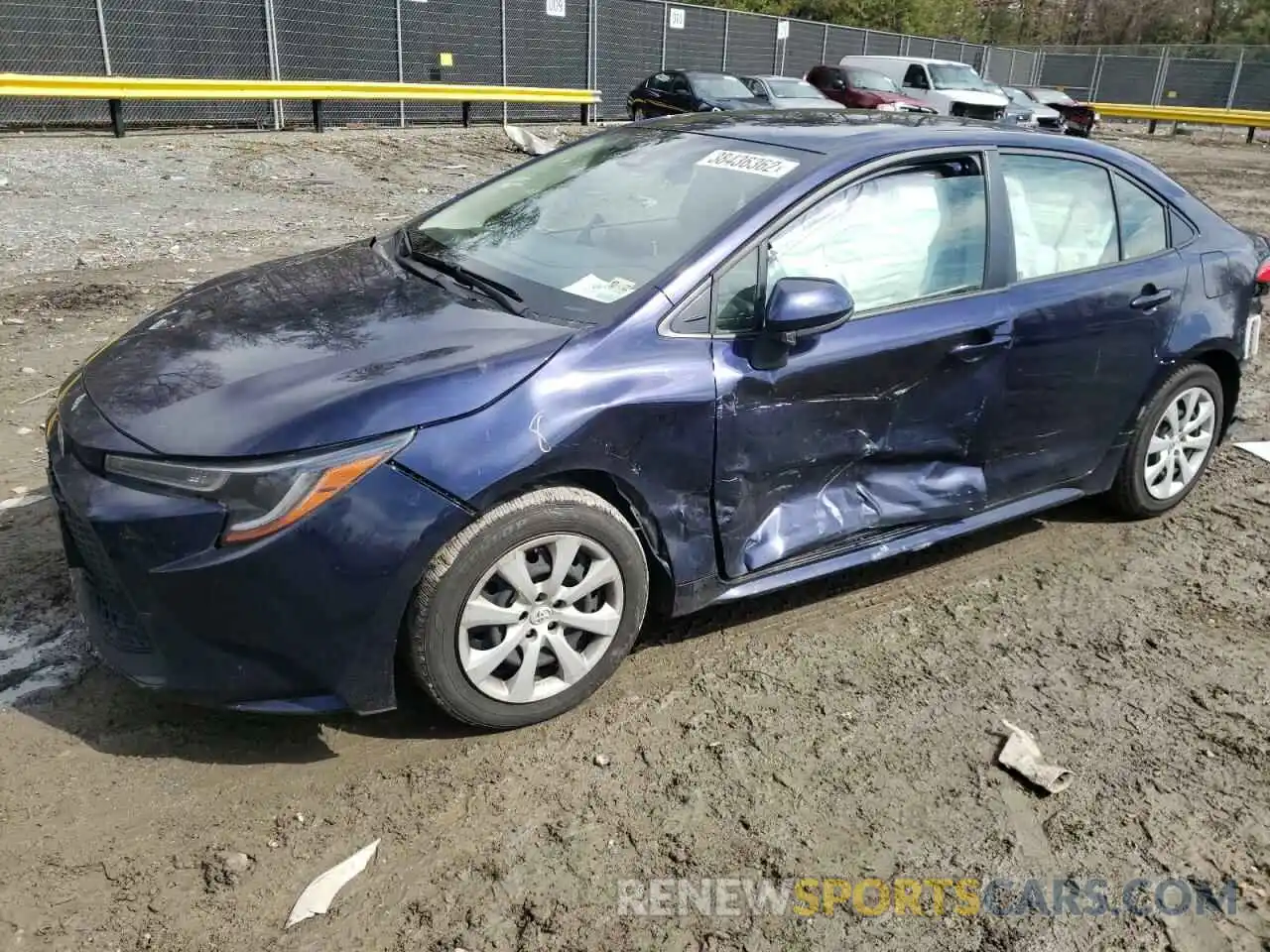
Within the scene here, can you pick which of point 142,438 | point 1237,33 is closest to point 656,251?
point 142,438

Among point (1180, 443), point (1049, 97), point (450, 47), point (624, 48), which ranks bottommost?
point (1180, 443)

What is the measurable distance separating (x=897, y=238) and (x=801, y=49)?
27696 mm

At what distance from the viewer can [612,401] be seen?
2.78m

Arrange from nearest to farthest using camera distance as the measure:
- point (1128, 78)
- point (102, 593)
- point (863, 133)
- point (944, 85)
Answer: point (102, 593), point (863, 133), point (944, 85), point (1128, 78)

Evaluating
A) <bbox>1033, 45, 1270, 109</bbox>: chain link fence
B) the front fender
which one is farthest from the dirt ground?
<bbox>1033, 45, 1270, 109</bbox>: chain link fence

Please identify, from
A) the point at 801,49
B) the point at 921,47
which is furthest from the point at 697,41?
the point at 921,47

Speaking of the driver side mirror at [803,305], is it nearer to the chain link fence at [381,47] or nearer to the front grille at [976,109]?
the chain link fence at [381,47]

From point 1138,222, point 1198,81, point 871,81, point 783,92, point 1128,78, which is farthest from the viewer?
point 1128,78

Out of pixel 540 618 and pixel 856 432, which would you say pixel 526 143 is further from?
pixel 540 618

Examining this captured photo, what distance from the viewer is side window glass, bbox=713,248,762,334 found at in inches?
118

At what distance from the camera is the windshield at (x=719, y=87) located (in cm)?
1811

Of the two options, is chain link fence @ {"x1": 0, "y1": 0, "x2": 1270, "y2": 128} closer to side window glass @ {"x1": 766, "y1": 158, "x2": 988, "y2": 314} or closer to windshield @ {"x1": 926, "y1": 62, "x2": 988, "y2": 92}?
windshield @ {"x1": 926, "y1": 62, "x2": 988, "y2": 92}

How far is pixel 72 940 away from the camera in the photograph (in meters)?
2.16

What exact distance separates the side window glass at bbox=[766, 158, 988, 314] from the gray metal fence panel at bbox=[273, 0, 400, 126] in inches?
611
